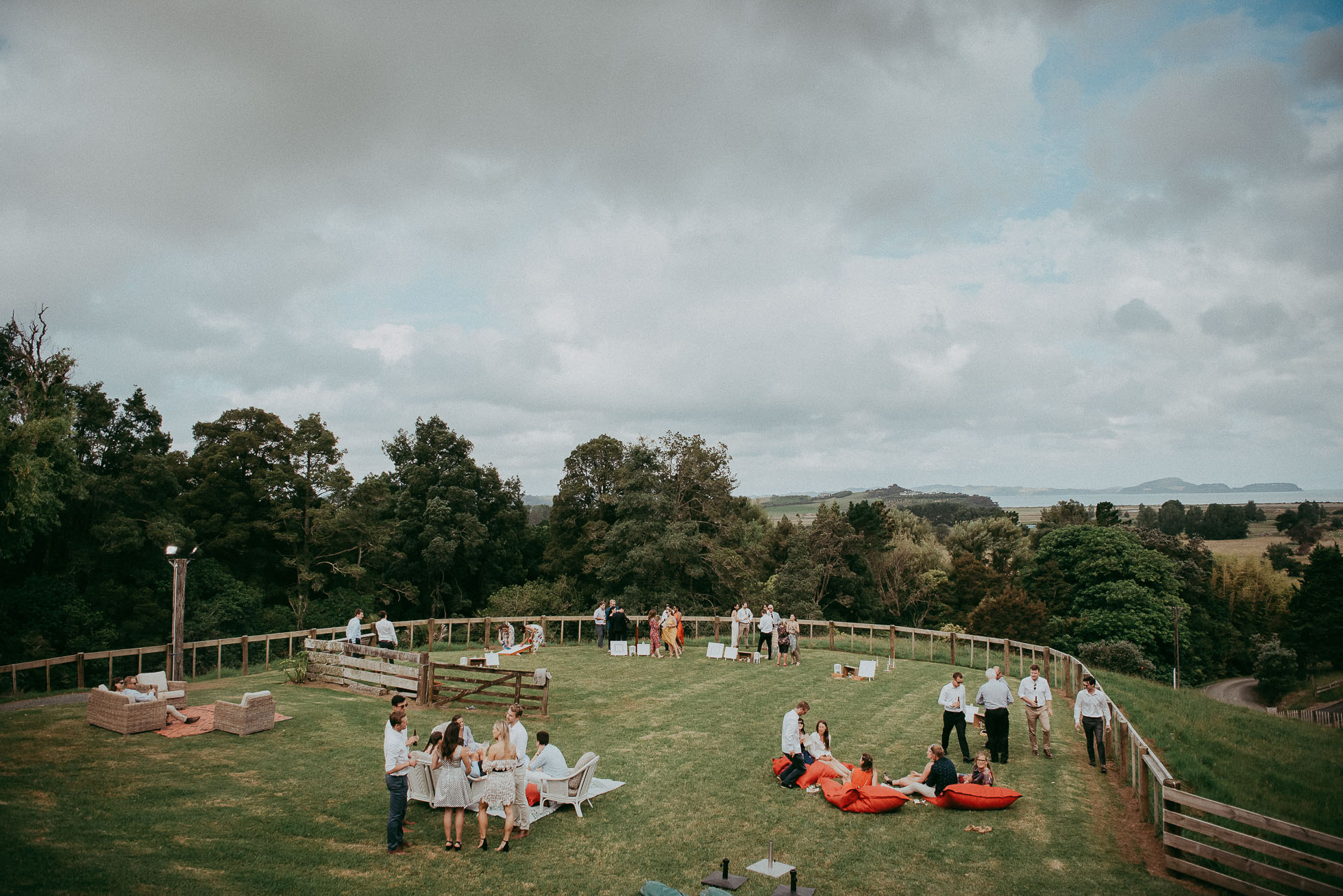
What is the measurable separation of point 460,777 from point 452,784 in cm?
11

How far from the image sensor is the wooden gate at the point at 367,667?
1572 centimetres

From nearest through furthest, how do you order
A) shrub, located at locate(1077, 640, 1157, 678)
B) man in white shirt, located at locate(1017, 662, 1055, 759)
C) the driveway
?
man in white shirt, located at locate(1017, 662, 1055, 759)
shrub, located at locate(1077, 640, 1157, 678)
the driveway

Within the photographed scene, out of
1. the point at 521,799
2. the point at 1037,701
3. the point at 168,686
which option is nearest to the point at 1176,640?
the point at 1037,701

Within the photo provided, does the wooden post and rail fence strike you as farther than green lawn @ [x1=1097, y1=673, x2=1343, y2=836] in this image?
No

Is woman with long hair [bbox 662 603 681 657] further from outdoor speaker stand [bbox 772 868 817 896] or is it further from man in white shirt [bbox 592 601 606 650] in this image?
outdoor speaker stand [bbox 772 868 817 896]

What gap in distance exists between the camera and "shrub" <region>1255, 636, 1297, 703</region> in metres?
47.7

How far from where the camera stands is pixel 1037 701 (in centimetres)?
1291

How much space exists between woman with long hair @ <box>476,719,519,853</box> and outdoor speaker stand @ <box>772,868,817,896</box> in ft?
10.9

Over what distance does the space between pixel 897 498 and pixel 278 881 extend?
152 metres

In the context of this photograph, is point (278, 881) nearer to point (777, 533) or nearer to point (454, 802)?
point (454, 802)

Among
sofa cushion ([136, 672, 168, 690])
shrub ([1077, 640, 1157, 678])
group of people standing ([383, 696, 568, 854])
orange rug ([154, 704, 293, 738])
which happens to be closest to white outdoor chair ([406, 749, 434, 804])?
group of people standing ([383, 696, 568, 854])

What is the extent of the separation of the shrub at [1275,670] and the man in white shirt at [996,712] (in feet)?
165

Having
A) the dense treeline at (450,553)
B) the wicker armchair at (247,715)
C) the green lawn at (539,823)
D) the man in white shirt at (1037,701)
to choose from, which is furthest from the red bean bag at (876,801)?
the dense treeline at (450,553)

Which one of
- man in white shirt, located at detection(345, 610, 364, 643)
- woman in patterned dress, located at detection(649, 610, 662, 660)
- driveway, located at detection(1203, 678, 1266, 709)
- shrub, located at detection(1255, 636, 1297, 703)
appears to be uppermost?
man in white shirt, located at detection(345, 610, 364, 643)
